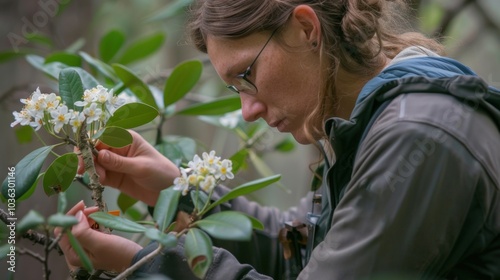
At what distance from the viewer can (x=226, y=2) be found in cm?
175

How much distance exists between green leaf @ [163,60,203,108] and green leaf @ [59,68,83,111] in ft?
1.83

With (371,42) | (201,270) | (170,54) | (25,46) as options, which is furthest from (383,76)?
(170,54)

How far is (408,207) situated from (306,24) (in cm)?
61

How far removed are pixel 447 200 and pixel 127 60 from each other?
4.70 ft

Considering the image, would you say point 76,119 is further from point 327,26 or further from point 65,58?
point 65,58

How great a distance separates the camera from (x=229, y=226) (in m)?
1.30

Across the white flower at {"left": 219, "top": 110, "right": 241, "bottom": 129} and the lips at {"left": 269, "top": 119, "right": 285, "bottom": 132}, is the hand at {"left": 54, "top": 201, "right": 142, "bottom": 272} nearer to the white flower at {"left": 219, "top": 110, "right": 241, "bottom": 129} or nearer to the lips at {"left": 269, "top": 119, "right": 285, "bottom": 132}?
the lips at {"left": 269, "top": 119, "right": 285, "bottom": 132}

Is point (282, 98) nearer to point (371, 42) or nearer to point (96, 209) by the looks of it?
point (371, 42)

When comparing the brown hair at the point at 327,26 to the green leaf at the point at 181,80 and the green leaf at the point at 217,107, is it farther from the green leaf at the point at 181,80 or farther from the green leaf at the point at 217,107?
the green leaf at the point at 217,107

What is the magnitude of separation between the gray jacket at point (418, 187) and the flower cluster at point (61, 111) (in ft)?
1.06

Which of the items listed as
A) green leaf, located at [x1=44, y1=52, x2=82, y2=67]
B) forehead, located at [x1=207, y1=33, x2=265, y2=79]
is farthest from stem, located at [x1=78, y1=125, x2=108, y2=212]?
green leaf, located at [x1=44, y1=52, x2=82, y2=67]

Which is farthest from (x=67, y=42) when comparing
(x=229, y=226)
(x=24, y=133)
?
(x=229, y=226)

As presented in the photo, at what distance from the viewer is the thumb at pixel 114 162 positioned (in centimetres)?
174

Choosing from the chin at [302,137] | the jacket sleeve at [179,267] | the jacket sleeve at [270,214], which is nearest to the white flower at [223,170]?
the jacket sleeve at [179,267]
